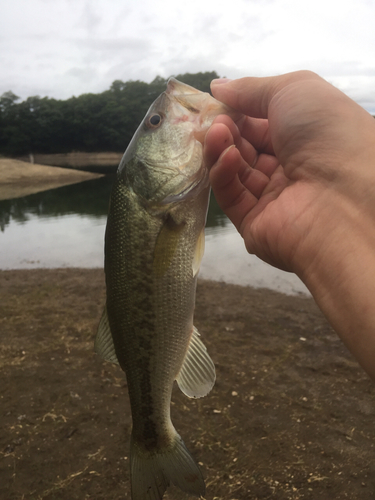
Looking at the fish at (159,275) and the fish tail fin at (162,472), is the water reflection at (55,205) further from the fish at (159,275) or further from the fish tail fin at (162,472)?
the fish tail fin at (162,472)

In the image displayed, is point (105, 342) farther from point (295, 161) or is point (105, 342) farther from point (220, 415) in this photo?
point (220, 415)

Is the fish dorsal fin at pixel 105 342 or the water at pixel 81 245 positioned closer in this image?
the fish dorsal fin at pixel 105 342

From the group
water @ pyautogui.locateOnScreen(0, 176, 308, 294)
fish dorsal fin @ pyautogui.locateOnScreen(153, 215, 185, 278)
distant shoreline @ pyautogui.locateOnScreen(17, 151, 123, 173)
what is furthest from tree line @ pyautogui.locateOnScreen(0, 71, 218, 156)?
fish dorsal fin @ pyautogui.locateOnScreen(153, 215, 185, 278)

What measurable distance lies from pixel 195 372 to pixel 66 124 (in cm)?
7977

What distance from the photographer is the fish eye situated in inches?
96.1

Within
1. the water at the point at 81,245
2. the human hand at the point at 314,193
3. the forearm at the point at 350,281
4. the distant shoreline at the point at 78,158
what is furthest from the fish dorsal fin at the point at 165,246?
the distant shoreline at the point at 78,158

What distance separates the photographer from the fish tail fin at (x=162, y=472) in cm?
230

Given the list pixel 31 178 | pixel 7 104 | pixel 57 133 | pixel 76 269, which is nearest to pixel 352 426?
pixel 76 269

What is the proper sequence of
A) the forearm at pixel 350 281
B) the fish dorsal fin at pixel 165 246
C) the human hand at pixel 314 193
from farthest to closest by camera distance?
the fish dorsal fin at pixel 165 246 < the human hand at pixel 314 193 < the forearm at pixel 350 281

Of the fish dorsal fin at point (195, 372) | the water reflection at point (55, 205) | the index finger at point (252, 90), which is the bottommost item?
the water reflection at point (55, 205)

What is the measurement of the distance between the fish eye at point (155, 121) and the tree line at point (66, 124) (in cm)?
7101

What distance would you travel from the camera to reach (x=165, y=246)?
7.44 feet

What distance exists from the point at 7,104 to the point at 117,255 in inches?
3328

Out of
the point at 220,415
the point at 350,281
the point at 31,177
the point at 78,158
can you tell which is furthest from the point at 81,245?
the point at 78,158
